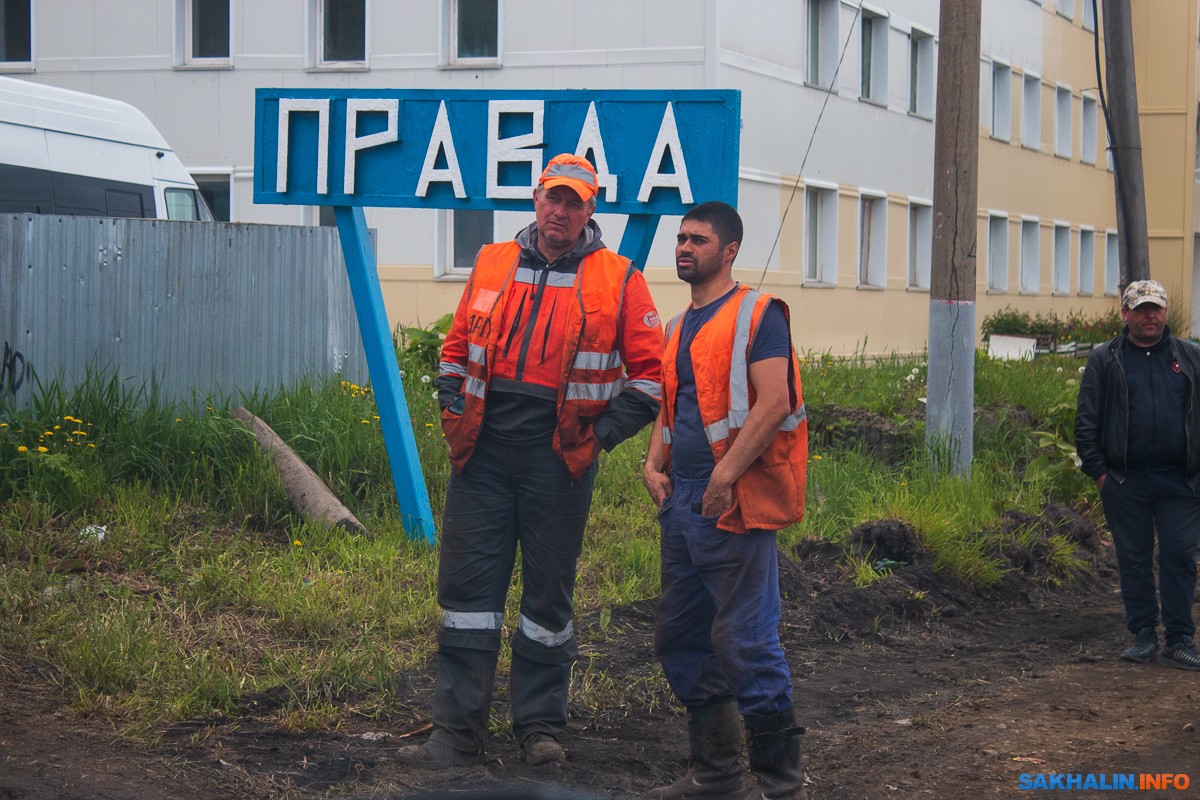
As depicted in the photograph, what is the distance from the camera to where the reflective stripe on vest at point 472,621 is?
525cm

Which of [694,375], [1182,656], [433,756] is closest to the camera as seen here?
[694,375]

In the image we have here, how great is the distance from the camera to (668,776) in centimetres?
525

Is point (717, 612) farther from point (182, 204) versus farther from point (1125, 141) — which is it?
point (182, 204)

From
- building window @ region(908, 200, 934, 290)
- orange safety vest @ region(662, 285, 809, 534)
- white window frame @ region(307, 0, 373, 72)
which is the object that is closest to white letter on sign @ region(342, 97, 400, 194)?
orange safety vest @ region(662, 285, 809, 534)

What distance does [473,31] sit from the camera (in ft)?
68.0

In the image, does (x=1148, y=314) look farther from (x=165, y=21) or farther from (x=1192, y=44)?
(x=1192, y=44)

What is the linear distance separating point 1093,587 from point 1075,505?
68.4 inches

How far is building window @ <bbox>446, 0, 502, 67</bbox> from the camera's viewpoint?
67.6 ft

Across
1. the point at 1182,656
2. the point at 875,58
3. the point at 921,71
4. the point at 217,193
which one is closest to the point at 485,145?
the point at 1182,656

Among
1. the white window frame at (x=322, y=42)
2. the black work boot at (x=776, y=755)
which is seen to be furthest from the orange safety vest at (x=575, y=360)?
the white window frame at (x=322, y=42)

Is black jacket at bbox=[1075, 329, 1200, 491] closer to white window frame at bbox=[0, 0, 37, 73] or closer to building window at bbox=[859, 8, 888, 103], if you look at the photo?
building window at bbox=[859, 8, 888, 103]

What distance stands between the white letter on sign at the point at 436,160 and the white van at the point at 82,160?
5592 millimetres

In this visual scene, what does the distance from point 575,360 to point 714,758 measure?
1495 millimetres

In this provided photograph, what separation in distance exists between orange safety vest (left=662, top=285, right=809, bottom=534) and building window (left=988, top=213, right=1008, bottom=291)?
1038 inches
